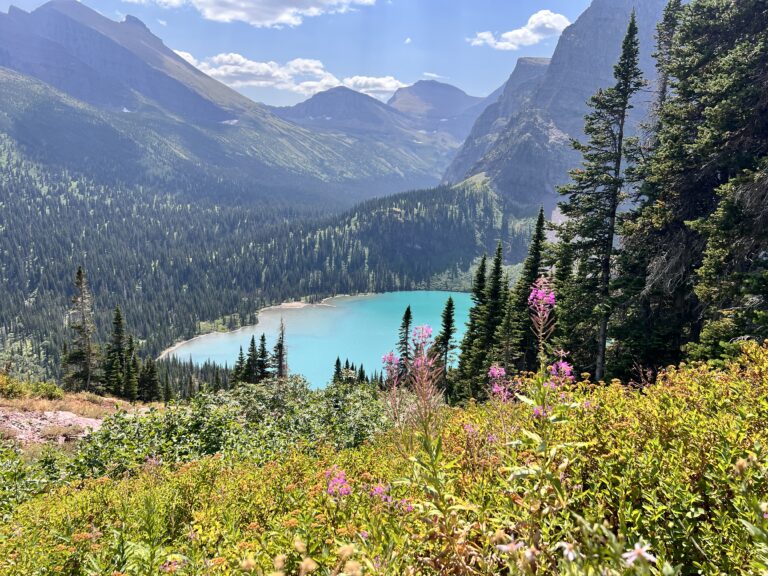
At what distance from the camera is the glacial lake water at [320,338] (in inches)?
5369

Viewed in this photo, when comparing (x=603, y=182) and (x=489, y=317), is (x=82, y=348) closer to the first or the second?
(x=489, y=317)

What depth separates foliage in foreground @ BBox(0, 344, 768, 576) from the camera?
254 cm

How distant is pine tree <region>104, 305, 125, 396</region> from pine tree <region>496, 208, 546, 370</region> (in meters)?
44.0

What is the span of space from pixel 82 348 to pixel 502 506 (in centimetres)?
5313

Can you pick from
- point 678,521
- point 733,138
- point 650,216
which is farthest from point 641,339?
point 678,521

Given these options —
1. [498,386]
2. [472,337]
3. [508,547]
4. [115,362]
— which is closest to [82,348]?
[115,362]

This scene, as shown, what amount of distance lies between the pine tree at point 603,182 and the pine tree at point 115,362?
50.8 metres

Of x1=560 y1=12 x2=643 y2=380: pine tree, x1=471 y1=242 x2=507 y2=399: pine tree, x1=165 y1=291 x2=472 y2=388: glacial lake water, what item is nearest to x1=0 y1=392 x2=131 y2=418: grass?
x1=560 y1=12 x2=643 y2=380: pine tree

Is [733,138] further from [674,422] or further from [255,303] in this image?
[255,303]

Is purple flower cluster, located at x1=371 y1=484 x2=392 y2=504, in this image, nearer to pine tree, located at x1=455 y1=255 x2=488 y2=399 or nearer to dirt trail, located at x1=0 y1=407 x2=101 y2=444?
dirt trail, located at x1=0 y1=407 x2=101 y2=444

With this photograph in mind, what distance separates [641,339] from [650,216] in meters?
5.67

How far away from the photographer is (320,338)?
523 ft

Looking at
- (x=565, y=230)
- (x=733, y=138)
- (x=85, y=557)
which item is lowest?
(x=85, y=557)

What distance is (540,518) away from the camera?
8.53 ft
